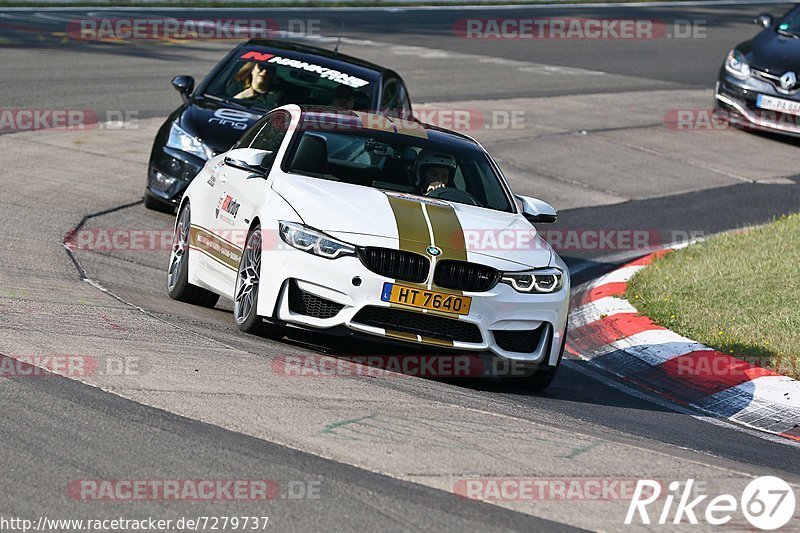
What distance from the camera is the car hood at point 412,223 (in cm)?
758

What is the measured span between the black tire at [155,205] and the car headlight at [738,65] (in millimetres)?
9462

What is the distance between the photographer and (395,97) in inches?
525

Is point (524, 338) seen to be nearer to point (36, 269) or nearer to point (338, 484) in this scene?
point (338, 484)

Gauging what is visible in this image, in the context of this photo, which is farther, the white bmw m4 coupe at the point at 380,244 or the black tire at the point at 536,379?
the black tire at the point at 536,379

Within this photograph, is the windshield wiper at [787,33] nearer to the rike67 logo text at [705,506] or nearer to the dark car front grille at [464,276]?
the dark car front grille at [464,276]

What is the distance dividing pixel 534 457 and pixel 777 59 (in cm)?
1391

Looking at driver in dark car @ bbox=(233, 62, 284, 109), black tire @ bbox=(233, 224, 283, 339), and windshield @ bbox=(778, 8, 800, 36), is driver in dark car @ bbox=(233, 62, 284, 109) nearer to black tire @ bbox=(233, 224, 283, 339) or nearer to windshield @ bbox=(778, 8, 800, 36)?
black tire @ bbox=(233, 224, 283, 339)

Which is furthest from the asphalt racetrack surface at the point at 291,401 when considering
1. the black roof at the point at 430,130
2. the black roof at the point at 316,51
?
the black roof at the point at 316,51

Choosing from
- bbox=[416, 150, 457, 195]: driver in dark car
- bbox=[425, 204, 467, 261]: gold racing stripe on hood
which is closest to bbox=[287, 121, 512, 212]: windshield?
bbox=[416, 150, 457, 195]: driver in dark car

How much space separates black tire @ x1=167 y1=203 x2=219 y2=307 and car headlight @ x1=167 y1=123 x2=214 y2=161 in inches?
91.9

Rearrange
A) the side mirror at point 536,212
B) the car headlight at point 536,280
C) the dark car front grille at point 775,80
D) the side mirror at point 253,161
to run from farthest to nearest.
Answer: the dark car front grille at point 775,80, the side mirror at point 536,212, the side mirror at point 253,161, the car headlight at point 536,280

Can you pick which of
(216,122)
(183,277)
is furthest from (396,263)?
(216,122)

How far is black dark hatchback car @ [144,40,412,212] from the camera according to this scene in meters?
12.0

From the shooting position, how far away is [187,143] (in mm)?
12023
